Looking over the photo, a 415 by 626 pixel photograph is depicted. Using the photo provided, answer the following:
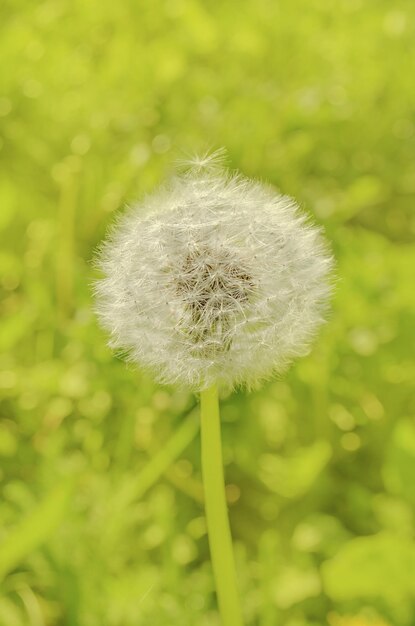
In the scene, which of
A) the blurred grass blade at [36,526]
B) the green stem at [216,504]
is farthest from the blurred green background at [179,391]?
the green stem at [216,504]

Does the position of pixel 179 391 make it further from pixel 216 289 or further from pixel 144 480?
pixel 144 480

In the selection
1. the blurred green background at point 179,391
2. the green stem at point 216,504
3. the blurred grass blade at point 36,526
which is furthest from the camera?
the blurred green background at point 179,391

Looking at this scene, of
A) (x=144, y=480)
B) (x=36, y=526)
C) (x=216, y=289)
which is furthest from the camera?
(x=144, y=480)

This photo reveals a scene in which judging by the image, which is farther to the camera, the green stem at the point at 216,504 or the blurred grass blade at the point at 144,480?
the blurred grass blade at the point at 144,480

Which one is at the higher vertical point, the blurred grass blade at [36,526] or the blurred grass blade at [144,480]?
the blurred grass blade at [144,480]

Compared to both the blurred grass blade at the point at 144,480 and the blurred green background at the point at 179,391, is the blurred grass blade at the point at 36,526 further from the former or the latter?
the blurred grass blade at the point at 144,480

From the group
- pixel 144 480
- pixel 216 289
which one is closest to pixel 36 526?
pixel 144 480

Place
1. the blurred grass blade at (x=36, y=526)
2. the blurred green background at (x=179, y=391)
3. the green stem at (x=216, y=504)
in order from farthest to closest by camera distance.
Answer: the blurred green background at (x=179, y=391)
the blurred grass blade at (x=36, y=526)
the green stem at (x=216, y=504)
